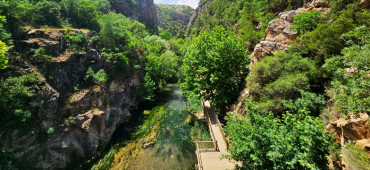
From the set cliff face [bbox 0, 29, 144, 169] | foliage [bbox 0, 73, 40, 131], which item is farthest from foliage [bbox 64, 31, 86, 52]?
foliage [bbox 0, 73, 40, 131]

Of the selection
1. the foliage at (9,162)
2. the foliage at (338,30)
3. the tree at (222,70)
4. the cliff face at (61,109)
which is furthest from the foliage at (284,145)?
the cliff face at (61,109)

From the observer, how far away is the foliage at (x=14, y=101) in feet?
27.9

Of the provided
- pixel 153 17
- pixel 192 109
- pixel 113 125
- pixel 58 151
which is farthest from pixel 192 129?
pixel 153 17

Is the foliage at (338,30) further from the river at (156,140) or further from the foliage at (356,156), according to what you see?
the river at (156,140)

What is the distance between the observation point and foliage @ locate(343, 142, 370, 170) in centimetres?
506

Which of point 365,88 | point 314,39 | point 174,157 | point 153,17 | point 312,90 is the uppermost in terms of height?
point 153,17

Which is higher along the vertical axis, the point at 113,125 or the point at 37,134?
the point at 37,134

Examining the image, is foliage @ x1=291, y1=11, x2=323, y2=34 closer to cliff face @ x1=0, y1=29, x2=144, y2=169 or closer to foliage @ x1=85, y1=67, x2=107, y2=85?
foliage @ x1=85, y1=67, x2=107, y2=85

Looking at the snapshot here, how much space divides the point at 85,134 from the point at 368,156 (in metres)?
17.7

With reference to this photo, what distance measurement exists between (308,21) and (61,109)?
72.8ft

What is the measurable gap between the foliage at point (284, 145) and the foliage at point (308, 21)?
10.0 metres

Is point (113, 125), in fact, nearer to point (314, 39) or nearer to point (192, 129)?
point (192, 129)

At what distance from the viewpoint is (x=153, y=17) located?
246 ft

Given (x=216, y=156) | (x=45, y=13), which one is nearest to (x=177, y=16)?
(x=45, y=13)
